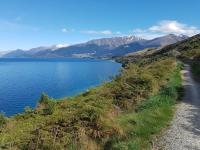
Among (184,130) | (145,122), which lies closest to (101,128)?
(145,122)

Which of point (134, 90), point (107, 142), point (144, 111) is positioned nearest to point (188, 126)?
point (144, 111)

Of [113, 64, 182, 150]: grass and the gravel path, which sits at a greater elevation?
[113, 64, 182, 150]: grass

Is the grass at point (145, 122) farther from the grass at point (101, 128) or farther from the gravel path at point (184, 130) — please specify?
the gravel path at point (184, 130)

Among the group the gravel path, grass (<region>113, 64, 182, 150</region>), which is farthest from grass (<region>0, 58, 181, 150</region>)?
the gravel path

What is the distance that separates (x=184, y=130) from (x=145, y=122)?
234cm

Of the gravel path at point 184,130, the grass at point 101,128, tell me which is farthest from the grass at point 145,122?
the gravel path at point 184,130

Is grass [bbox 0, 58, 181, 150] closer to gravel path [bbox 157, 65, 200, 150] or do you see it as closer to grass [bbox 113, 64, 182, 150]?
grass [bbox 113, 64, 182, 150]

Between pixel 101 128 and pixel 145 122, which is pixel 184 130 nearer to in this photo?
pixel 145 122

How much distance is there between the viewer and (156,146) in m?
15.2

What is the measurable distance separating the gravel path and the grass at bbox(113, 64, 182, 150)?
1.95 ft

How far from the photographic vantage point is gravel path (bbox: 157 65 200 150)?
1506 centimetres

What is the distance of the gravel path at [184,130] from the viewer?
1506 centimetres

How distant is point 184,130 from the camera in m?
17.5

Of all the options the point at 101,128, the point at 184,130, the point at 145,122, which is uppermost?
the point at 101,128
